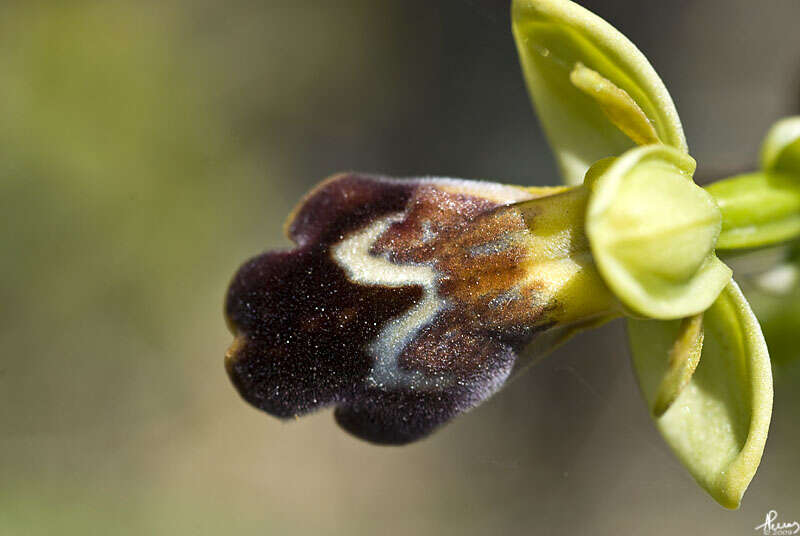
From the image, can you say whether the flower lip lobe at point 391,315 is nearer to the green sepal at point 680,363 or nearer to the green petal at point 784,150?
the green sepal at point 680,363

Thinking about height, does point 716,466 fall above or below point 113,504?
above

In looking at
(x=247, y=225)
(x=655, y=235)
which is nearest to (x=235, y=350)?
(x=655, y=235)

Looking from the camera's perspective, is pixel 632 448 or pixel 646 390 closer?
pixel 646 390

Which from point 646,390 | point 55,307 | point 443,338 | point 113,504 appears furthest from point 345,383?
point 55,307

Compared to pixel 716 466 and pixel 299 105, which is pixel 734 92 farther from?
pixel 716 466

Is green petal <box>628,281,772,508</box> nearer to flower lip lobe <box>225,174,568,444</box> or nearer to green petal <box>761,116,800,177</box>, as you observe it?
flower lip lobe <box>225,174,568,444</box>

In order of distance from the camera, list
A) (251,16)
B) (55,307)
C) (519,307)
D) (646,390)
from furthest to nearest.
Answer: (251,16)
(55,307)
(646,390)
(519,307)

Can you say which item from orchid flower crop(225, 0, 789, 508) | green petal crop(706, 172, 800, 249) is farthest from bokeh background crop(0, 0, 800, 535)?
orchid flower crop(225, 0, 789, 508)

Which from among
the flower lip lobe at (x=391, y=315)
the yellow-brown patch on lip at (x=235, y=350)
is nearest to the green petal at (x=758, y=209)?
the flower lip lobe at (x=391, y=315)
